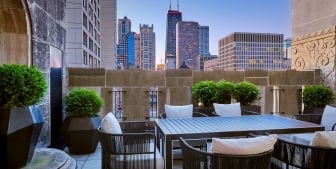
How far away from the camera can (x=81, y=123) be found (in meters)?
4.23

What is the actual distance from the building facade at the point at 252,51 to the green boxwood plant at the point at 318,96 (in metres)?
4.43

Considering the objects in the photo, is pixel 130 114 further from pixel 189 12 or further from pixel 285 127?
pixel 189 12

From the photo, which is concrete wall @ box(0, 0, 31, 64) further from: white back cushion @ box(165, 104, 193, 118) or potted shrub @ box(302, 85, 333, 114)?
potted shrub @ box(302, 85, 333, 114)

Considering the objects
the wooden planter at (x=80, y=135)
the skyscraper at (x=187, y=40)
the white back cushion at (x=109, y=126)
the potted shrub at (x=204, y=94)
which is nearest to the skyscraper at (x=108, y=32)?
the skyscraper at (x=187, y=40)

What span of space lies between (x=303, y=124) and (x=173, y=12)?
16.8 metres

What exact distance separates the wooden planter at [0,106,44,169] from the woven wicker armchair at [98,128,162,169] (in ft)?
2.03

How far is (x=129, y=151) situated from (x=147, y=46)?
1713 centimetres

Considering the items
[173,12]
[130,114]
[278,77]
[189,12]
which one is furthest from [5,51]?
[173,12]

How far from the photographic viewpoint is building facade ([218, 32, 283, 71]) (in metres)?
10.9

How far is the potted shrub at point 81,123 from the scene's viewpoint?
13.7 feet

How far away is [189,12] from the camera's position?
53.6 ft

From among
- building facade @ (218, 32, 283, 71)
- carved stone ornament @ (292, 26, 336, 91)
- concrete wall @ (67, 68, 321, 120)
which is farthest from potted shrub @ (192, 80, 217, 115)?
building facade @ (218, 32, 283, 71)

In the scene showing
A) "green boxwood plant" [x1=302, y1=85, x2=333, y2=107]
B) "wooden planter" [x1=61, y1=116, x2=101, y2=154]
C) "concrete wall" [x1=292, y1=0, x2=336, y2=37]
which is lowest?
"wooden planter" [x1=61, y1=116, x2=101, y2=154]

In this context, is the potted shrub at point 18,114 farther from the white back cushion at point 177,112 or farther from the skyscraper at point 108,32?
the skyscraper at point 108,32
